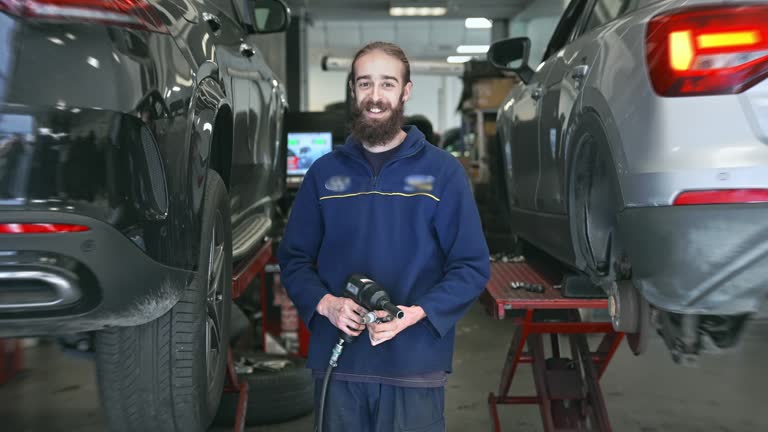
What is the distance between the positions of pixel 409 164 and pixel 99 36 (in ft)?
2.55

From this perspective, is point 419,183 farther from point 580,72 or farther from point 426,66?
point 426,66

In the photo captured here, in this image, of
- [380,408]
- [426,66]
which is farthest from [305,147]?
[426,66]

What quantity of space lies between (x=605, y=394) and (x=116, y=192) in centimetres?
343

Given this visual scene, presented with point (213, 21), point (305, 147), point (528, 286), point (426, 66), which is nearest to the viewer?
point (213, 21)

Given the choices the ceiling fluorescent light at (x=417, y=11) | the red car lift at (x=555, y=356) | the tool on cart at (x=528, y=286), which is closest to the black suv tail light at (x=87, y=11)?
the red car lift at (x=555, y=356)

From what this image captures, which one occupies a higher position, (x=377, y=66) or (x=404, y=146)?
(x=377, y=66)

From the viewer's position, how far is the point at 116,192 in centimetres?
152

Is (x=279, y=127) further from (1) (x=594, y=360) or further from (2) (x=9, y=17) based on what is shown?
(2) (x=9, y=17)

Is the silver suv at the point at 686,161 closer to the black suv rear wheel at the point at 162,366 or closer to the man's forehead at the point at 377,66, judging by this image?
the man's forehead at the point at 377,66

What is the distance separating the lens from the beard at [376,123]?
189cm

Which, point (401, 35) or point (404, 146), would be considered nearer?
point (404, 146)

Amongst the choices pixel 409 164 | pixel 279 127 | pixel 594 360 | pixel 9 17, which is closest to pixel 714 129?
pixel 409 164

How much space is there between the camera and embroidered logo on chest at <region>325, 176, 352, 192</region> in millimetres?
1947

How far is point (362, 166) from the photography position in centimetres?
195
